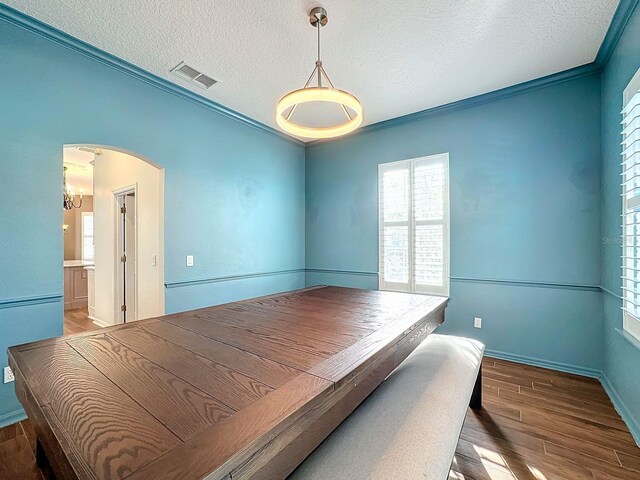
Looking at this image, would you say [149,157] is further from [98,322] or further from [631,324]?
[631,324]

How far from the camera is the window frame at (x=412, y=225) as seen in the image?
3434 millimetres

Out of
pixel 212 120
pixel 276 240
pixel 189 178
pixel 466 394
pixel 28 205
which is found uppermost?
pixel 212 120

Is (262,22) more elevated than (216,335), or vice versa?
(262,22)

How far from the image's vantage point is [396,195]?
3816 mm

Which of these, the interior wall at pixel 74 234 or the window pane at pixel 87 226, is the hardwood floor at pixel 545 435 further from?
the interior wall at pixel 74 234

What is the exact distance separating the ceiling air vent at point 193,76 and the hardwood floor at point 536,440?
117 inches

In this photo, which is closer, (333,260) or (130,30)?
(130,30)

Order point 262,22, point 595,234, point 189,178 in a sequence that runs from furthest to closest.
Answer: point 189,178
point 595,234
point 262,22

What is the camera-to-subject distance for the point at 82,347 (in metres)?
1.25

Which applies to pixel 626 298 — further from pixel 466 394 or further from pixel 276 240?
pixel 276 240

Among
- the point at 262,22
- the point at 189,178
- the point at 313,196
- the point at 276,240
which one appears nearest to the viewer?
the point at 262,22

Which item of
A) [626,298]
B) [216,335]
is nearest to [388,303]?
[216,335]

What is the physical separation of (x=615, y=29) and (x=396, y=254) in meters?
2.65

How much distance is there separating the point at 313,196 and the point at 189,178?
1.97 metres
